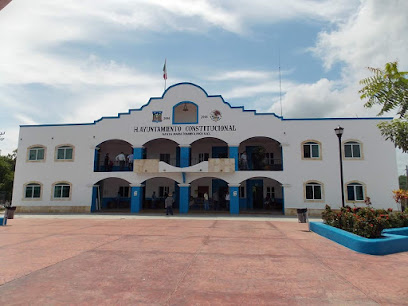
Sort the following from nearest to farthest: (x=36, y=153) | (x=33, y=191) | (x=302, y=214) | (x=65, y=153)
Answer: (x=302, y=214)
(x=33, y=191)
(x=65, y=153)
(x=36, y=153)

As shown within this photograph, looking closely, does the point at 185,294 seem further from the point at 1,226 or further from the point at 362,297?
the point at 1,226

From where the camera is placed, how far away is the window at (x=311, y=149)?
21453mm

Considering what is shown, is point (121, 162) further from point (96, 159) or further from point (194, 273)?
point (194, 273)

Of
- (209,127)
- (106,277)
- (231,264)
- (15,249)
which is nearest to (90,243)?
(15,249)

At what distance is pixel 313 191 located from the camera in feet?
69.2

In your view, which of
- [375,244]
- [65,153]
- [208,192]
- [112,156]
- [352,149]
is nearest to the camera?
[375,244]

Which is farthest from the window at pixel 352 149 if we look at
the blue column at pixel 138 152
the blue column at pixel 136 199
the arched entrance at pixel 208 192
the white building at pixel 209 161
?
the blue column at pixel 136 199

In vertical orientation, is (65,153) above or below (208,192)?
above

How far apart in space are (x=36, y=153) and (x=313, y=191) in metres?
23.8

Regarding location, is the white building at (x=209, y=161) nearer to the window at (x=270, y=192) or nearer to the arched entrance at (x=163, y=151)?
the window at (x=270, y=192)

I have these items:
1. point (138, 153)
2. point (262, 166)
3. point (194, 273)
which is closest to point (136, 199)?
point (138, 153)

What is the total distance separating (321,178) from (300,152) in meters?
2.53

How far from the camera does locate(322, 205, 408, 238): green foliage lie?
9.09m

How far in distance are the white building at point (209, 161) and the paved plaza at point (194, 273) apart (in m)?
11.5
